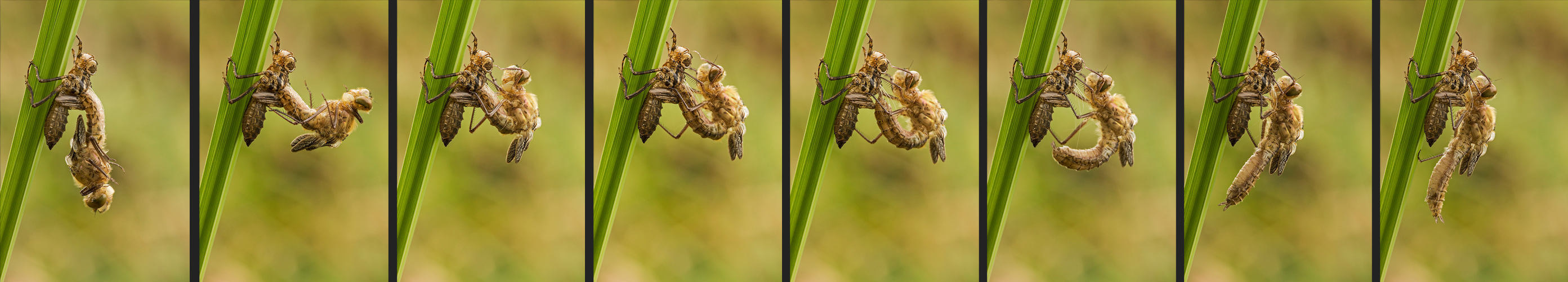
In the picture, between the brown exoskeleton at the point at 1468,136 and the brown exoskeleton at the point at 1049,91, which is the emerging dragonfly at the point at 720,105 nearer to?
the brown exoskeleton at the point at 1049,91

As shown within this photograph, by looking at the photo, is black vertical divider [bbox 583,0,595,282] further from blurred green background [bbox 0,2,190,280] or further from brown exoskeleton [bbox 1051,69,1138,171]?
brown exoskeleton [bbox 1051,69,1138,171]

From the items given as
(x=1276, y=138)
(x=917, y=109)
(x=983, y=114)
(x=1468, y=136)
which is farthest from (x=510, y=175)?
(x=1468, y=136)

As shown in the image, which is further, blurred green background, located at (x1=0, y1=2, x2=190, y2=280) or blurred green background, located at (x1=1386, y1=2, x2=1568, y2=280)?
blurred green background, located at (x1=1386, y1=2, x2=1568, y2=280)

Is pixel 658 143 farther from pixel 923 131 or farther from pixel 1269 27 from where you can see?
pixel 1269 27

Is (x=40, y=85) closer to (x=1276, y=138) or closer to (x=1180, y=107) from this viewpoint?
(x=1180, y=107)

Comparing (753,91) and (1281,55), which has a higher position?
(1281,55)

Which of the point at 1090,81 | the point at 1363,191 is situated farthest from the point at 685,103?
the point at 1363,191

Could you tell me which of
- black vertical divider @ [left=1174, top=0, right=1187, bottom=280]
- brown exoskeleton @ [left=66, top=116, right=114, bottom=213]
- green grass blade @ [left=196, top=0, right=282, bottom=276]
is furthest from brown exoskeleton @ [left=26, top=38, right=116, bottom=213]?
black vertical divider @ [left=1174, top=0, right=1187, bottom=280]
